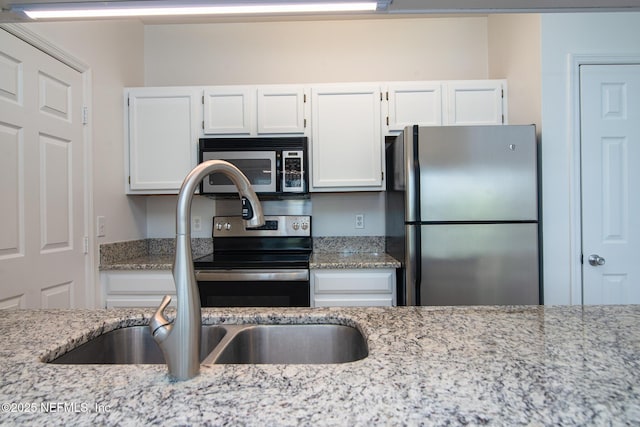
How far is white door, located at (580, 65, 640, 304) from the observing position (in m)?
1.95

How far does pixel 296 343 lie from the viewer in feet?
3.20

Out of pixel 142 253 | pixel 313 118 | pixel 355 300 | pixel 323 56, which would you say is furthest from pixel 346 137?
pixel 142 253

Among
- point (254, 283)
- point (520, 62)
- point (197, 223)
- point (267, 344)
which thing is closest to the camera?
point (267, 344)

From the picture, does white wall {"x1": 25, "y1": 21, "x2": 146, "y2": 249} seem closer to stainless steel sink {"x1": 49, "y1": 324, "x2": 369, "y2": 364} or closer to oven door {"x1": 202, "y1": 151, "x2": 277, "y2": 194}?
oven door {"x1": 202, "y1": 151, "x2": 277, "y2": 194}

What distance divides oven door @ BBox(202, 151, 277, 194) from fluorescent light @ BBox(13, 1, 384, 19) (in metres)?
1.50

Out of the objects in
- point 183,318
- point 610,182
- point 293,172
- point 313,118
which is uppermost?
point 313,118

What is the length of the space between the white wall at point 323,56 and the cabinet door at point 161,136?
37 centimetres

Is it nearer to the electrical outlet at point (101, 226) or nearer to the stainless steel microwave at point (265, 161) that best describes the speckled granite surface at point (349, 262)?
the stainless steel microwave at point (265, 161)

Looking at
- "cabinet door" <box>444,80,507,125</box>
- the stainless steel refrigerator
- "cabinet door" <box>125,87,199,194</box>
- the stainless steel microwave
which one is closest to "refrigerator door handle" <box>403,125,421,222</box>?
the stainless steel refrigerator

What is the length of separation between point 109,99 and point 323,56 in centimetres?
159

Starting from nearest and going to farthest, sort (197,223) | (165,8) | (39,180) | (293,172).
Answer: (165,8) → (39,180) → (293,172) → (197,223)

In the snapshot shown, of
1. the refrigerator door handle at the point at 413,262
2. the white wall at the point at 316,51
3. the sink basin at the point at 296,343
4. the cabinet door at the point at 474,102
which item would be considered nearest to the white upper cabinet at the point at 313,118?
the cabinet door at the point at 474,102

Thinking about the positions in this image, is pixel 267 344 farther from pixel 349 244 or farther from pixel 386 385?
pixel 349 244

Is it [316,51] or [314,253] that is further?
[316,51]
